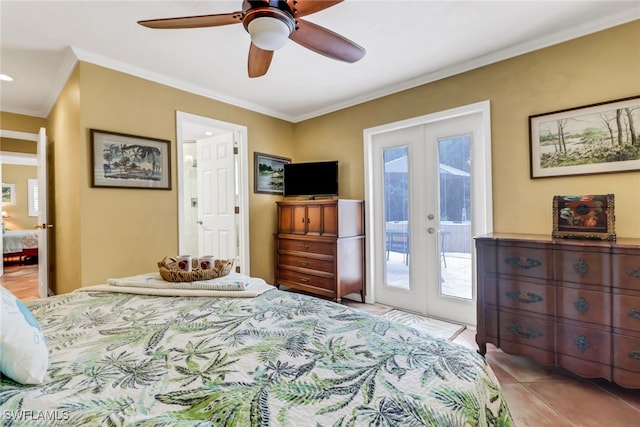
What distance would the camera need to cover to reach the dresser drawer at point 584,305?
1.74 m

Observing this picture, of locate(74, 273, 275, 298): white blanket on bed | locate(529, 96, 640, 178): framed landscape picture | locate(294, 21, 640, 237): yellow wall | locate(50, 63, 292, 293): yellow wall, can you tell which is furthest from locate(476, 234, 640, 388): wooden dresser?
locate(50, 63, 292, 293): yellow wall

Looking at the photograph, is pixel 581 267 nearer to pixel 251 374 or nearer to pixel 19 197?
pixel 251 374

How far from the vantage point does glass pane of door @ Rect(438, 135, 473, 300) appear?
2887 mm

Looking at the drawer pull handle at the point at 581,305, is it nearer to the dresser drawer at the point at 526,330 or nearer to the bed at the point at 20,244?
the dresser drawer at the point at 526,330

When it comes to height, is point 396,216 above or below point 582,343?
above

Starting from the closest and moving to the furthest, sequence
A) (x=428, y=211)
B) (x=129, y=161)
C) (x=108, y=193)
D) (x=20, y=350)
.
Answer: (x=20, y=350), (x=108, y=193), (x=129, y=161), (x=428, y=211)

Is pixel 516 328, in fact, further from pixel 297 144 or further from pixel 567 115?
pixel 297 144

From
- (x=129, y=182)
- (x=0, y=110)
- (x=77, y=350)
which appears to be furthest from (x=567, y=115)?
→ (x=0, y=110)

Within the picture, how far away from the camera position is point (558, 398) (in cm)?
177

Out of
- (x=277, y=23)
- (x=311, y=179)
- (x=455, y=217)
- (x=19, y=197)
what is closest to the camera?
(x=277, y=23)

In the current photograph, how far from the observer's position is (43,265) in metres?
3.40

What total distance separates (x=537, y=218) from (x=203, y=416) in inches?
108

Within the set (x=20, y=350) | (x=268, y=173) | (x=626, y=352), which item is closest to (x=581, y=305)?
(x=626, y=352)

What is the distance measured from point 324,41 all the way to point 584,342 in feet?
8.06
